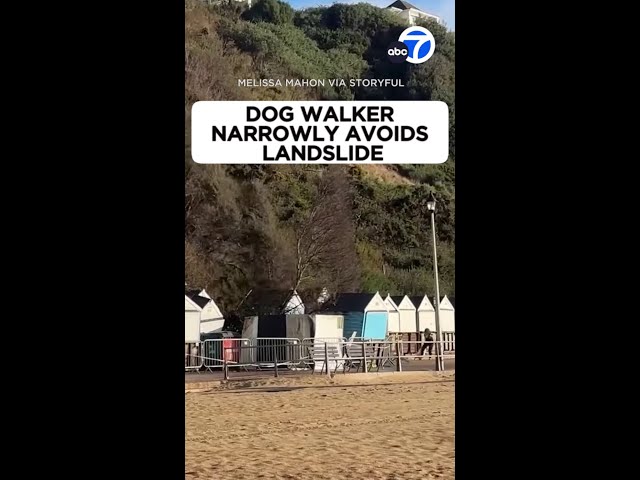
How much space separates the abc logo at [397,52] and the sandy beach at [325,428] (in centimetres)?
204

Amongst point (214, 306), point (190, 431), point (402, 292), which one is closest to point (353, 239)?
point (402, 292)

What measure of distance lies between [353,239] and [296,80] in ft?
3.65

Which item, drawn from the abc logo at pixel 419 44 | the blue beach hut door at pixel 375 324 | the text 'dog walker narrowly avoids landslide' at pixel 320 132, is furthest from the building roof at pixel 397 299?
the abc logo at pixel 419 44

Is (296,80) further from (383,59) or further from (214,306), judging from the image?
(214,306)

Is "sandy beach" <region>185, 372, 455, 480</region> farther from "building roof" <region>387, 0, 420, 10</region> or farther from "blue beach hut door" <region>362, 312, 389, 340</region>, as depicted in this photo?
"building roof" <region>387, 0, 420, 10</region>

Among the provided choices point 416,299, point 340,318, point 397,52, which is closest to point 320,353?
point 340,318

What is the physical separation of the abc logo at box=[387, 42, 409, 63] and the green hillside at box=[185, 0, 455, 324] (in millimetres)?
43

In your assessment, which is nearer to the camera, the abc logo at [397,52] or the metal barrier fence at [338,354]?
the abc logo at [397,52]

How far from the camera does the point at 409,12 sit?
6316 millimetres

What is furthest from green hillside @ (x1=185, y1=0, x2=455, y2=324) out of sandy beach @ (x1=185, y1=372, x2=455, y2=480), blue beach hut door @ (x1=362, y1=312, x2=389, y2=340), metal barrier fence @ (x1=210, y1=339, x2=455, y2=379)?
sandy beach @ (x1=185, y1=372, x2=455, y2=480)

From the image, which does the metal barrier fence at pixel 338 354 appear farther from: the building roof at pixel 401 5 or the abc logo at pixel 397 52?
the building roof at pixel 401 5

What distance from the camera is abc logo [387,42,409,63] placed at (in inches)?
250

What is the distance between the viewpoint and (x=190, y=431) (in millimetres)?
6246

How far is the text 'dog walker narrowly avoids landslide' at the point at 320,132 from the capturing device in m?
6.18
